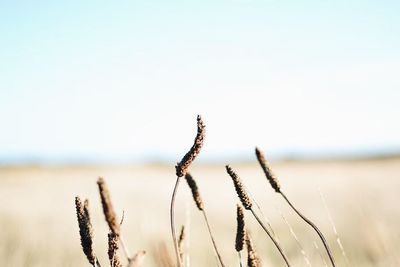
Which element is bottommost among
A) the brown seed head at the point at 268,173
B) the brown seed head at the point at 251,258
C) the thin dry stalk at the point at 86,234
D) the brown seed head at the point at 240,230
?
the brown seed head at the point at 251,258

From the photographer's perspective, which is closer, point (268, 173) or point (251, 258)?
point (251, 258)

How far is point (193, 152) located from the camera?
1.06 m

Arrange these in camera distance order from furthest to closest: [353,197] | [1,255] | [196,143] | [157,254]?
1. [353,197]
2. [1,255]
3. [157,254]
4. [196,143]

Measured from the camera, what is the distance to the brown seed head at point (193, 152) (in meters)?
1.06

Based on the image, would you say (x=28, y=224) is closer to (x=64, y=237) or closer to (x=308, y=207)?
(x=64, y=237)

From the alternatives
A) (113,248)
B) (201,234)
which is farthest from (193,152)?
(201,234)

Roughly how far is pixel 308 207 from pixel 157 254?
8.22 meters

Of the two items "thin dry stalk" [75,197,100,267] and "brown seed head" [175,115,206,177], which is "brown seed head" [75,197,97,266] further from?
"brown seed head" [175,115,206,177]

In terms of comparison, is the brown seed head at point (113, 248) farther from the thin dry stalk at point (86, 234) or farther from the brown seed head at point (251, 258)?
the brown seed head at point (251, 258)

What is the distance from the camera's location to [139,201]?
10086 mm

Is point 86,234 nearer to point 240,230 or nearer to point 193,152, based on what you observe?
point 193,152

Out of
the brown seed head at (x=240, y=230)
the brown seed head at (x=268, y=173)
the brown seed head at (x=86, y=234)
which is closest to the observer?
the brown seed head at (x=86, y=234)

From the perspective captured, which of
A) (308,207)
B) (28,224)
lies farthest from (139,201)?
(28,224)

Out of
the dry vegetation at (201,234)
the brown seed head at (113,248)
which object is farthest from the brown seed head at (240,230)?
the brown seed head at (113,248)
